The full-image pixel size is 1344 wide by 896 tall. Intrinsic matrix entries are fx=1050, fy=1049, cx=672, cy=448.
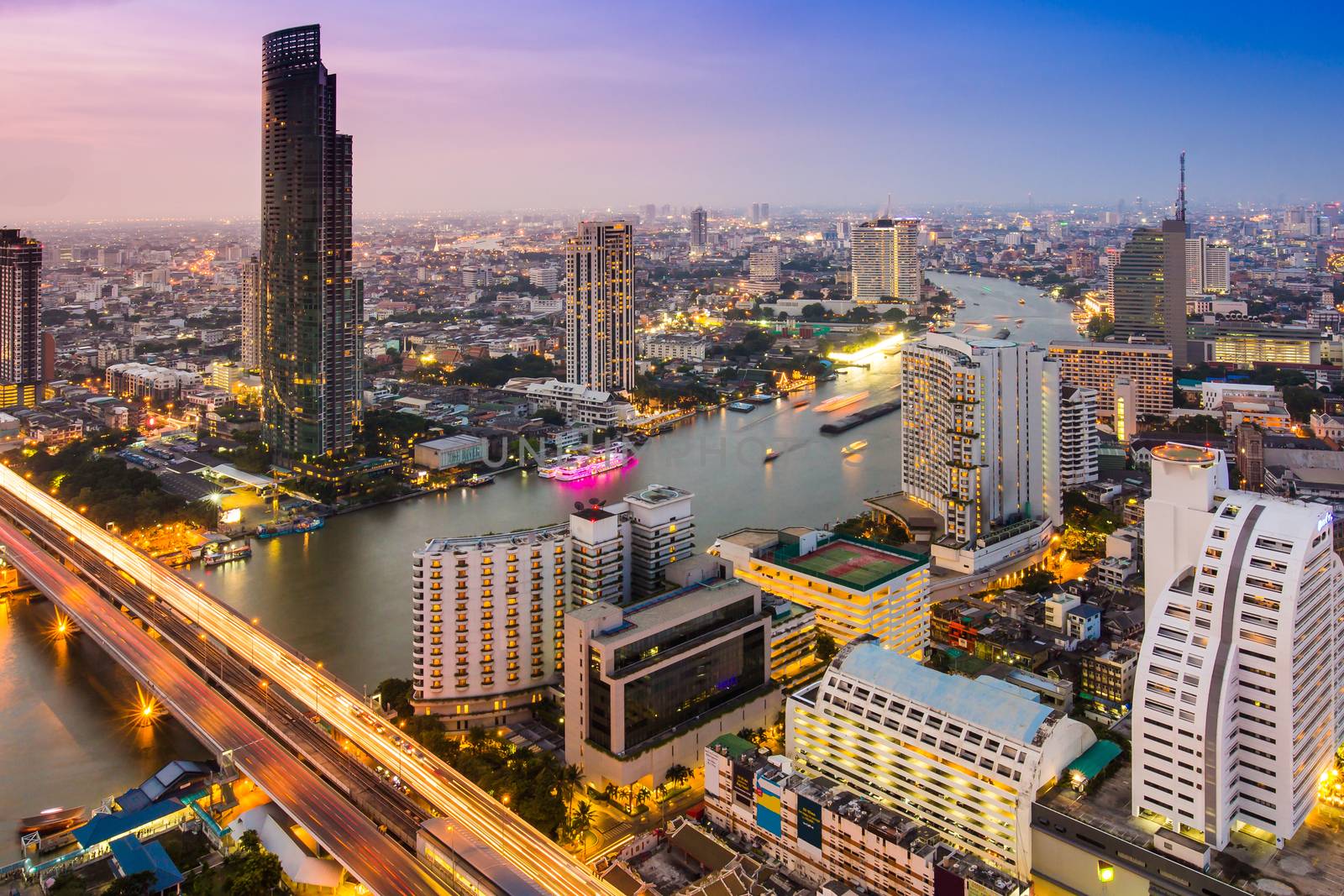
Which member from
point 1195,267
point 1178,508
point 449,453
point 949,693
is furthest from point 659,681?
point 1195,267

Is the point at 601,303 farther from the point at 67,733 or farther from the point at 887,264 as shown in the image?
the point at 887,264

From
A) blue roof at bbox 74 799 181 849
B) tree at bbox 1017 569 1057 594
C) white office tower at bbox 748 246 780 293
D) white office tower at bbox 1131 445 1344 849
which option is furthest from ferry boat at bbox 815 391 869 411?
white office tower at bbox 748 246 780 293

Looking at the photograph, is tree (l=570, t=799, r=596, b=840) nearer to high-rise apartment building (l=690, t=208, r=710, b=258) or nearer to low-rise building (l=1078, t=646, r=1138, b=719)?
low-rise building (l=1078, t=646, r=1138, b=719)

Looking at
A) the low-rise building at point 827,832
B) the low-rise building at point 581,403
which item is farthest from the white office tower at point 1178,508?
the low-rise building at point 581,403

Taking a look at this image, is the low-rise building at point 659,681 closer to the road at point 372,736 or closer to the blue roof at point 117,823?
the road at point 372,736

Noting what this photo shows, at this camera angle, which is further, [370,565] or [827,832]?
[370,565]

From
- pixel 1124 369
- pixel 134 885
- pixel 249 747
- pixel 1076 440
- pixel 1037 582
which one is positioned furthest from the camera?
pixel 1124 369
